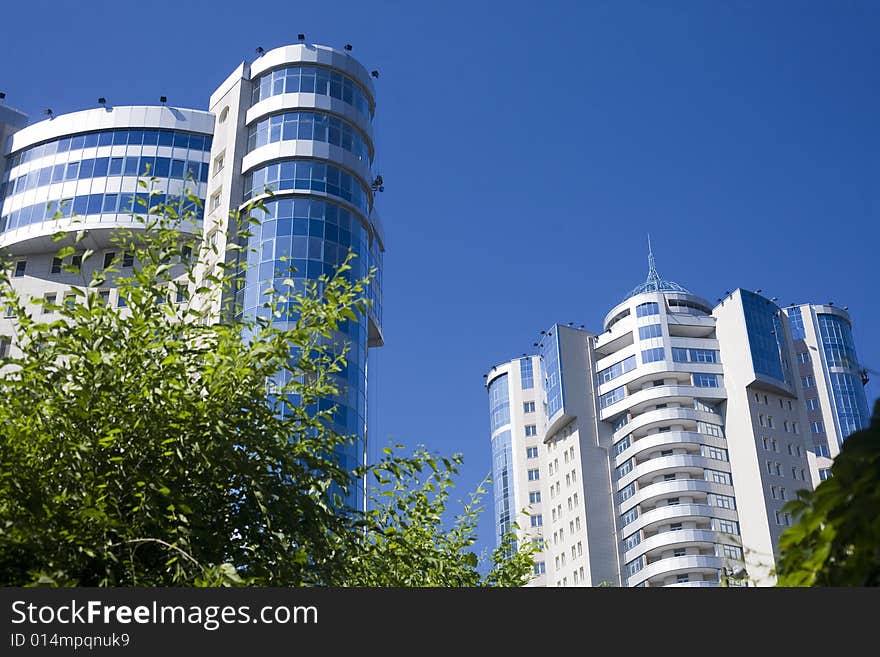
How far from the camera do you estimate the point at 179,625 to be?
5.00 m

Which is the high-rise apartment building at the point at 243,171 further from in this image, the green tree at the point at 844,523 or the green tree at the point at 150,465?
the green tree at the point at 844,523

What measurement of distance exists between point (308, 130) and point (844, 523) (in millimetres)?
65098

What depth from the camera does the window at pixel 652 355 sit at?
4422 inches

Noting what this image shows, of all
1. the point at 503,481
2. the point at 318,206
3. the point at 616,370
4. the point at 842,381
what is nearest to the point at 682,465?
the point at 616,370

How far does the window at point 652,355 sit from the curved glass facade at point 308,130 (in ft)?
178

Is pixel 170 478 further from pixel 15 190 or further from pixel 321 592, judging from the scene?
pixel 15 190

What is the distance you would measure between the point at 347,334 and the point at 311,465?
48914 millimetres

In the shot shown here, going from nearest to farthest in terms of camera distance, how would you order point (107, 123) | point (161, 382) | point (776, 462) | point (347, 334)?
1. point (161, 382)
2. point (347, 334)
3. point (107, 123)
4. point (776, 462)

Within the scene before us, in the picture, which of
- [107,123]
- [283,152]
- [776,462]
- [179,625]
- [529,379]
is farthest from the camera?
[529,379]

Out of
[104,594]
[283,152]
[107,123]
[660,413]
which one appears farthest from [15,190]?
[104,594]

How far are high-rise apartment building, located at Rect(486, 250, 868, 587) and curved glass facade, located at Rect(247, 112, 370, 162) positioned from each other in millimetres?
55140

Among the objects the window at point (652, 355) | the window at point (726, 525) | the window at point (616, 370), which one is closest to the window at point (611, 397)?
the window at point (616, 370)

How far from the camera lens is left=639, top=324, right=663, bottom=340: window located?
114 m

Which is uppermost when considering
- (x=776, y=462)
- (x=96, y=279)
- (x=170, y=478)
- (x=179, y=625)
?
(x=776, y=462)
